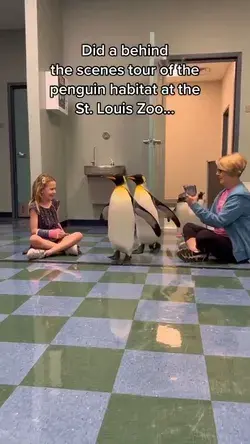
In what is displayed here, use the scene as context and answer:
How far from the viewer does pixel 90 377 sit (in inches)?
39.9

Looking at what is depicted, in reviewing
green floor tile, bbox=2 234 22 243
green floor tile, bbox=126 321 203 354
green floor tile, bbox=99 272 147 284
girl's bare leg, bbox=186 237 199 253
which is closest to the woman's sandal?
girl's bare leg, bbox=186 237 199 253

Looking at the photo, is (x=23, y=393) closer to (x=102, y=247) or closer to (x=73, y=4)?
(x=102, y=247)

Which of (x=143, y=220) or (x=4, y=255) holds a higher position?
(x=143, y=220)

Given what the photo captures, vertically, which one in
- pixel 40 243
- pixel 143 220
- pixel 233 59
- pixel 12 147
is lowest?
pixel 40 243

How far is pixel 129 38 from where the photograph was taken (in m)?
4.03

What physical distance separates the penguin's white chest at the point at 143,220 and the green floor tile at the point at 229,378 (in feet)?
4.71

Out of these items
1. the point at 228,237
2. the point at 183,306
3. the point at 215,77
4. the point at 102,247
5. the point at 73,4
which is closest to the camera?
the point at 183,306

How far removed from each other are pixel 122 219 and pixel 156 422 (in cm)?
149

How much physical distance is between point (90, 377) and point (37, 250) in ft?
5.02

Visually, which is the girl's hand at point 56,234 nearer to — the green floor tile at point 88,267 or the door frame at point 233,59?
the green floor tile at point 88,267

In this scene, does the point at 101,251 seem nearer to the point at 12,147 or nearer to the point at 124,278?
the point at 124,278

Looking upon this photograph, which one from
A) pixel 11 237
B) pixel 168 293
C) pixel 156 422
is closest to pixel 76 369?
pixel 156 422

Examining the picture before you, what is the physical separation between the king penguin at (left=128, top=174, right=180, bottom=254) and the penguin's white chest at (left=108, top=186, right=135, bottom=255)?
0.73 feet

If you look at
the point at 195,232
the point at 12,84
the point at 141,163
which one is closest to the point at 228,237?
the point at 195,232
